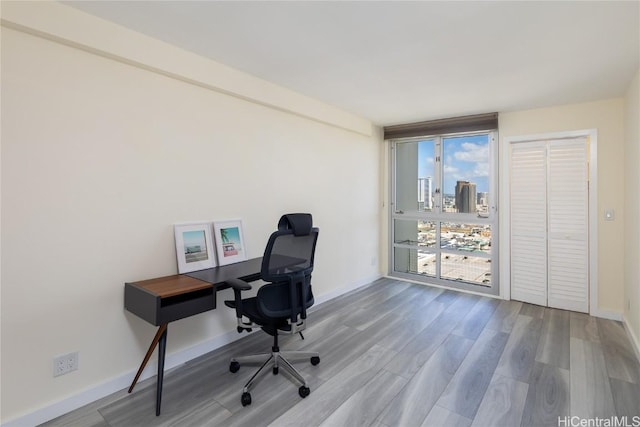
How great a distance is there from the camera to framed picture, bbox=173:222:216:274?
97.5 inches

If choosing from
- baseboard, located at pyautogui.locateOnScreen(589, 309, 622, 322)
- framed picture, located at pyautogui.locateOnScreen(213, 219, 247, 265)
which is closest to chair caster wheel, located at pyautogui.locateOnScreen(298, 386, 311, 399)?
framed picture, located at pyautogui.locateOnScreen(213, 219, 247, 265)

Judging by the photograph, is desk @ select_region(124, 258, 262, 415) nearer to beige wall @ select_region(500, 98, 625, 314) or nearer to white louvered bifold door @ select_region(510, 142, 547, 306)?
white louvered bifold door @ select_region(510, 142, 547, 306)

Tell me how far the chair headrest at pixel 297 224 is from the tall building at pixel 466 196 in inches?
119

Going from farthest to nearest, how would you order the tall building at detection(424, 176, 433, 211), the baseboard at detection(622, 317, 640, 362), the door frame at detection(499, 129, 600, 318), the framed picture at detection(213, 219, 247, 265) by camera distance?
the tall building at detection(424, 176, 433, 211) < the door frame at detection(499, 129, 600, 318) < the framed picture at detection(213, 219, 247, 265) < the baseboard at detection(622, 317, 640, 362)

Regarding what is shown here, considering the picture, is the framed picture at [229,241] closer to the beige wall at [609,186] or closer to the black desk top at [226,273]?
the black desk top at [226,273]

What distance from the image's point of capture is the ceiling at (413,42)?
6.13 ft

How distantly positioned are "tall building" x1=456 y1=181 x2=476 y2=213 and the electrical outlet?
447cm

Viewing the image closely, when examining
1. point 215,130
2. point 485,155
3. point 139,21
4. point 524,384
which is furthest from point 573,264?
point 139,21

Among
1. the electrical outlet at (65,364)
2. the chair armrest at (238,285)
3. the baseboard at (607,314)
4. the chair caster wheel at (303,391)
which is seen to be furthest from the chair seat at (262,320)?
the baseboard at (607,314)

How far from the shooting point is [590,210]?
3.54m

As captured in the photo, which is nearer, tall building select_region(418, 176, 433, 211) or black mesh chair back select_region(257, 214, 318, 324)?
black mesh chair back select_region(257, 214, 318, 324)

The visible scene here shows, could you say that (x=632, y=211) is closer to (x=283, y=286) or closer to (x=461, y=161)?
(x=461, y=161)

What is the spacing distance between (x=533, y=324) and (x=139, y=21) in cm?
442

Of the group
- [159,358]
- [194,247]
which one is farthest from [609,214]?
[159,358]
